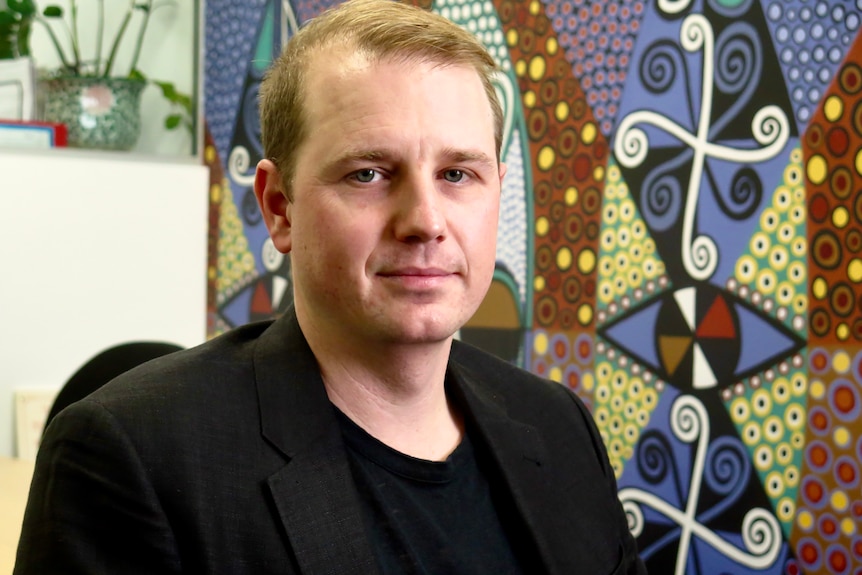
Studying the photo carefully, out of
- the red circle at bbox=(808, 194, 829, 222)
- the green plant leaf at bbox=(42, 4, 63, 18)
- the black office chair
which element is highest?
the green plant leaf at bbox=(42, 4, 63, 18)

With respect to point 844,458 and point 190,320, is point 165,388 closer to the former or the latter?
point 844,458

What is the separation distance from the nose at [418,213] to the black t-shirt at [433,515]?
0.85 feet

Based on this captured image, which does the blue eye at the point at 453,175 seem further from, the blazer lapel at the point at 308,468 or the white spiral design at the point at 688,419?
the white spiral design at the point at 688,419

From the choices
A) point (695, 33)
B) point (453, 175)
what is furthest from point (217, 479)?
point (695, 33)

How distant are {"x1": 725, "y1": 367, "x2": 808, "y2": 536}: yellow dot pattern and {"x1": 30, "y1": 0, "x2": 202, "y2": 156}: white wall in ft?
7.19

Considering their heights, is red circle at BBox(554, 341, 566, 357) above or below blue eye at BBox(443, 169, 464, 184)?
below

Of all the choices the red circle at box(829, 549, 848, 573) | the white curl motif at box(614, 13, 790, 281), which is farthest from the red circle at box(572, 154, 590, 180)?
the red circle at box(829, 549, 848, 573)

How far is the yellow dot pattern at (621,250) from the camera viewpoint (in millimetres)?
2338

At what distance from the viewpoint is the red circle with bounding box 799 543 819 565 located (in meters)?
2.06

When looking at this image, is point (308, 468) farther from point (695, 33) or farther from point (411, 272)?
point (695, 33)

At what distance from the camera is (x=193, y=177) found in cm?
343

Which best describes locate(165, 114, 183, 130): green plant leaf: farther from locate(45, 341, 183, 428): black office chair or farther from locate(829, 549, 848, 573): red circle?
locate(829, 549, 848, 573): red circle

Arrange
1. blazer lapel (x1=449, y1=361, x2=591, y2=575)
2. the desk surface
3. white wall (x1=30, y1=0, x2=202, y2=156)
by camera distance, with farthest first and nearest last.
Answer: white wall (x1=30, y1=0, x2=202, y2=156), the desk surface, blazer lapel (x1=449, y1=361, x2=591, y2=575)

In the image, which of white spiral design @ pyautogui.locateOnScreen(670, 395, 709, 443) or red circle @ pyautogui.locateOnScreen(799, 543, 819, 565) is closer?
red circle @ pyautogui.locateOnScreen(799, 543, 819, 565)
